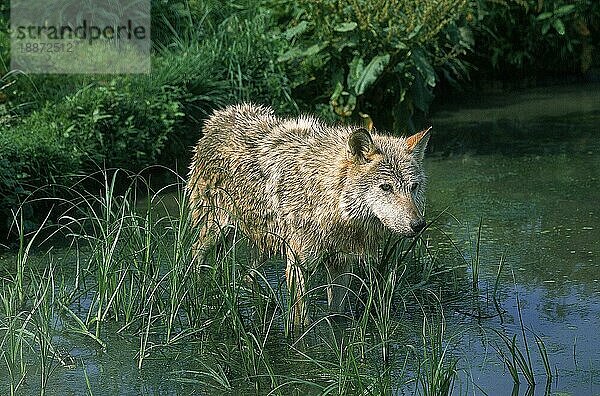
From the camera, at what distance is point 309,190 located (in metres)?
7.02

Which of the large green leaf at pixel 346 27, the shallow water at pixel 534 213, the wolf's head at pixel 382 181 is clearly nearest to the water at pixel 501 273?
the shallow water at pixel 534 213

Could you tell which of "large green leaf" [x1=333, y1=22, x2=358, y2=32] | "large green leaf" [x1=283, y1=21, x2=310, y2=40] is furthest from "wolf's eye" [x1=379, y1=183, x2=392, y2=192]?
"large green leaf" [x1=283, y1=21, x2=310, y2=40]

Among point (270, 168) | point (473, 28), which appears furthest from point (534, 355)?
point (473, 28)

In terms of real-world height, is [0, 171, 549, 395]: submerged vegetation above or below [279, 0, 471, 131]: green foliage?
below

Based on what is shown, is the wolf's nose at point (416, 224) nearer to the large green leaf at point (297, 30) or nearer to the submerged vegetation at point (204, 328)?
the submerged vegetation at point (204, 328)

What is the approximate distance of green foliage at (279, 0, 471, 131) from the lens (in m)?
11.2

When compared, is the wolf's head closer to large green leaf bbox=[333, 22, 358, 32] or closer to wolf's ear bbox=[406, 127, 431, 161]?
wolf's ear bbox=[406, 127, 431, 161]

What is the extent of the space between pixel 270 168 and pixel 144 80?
4.44 metres

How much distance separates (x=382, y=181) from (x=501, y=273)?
1.69 metres

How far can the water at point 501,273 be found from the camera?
6238 millimetres

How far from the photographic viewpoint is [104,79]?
11469 mm

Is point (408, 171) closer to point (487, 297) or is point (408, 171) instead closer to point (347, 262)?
point (347, 262)

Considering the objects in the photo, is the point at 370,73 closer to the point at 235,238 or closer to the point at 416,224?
the point at 416,224

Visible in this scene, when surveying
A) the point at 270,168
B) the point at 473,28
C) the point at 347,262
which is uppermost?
the point at 473,28
